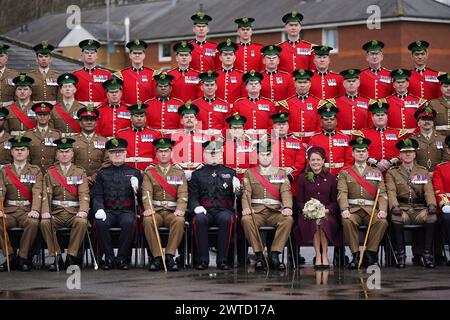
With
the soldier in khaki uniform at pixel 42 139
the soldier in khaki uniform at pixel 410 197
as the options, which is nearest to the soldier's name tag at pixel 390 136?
the soldier in khaki uniform at pixel 410 197

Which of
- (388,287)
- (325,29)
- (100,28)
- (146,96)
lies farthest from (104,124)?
(100,28)

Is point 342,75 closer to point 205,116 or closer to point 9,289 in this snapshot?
point 205,116

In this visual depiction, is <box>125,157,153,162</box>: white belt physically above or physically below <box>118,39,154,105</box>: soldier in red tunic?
below

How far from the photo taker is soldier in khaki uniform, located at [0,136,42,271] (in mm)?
14836

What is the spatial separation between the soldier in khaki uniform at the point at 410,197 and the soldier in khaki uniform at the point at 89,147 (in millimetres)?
3711

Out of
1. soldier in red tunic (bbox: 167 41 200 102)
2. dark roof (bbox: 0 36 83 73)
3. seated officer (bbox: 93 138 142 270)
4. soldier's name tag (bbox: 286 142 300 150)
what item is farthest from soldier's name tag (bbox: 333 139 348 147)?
dark roof (bbox: 0 36 83 73)

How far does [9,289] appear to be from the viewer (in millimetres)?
12672

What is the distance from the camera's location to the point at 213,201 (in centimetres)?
1495

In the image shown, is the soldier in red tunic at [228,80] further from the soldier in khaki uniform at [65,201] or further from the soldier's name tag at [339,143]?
the soldier in khaki uniform at [65,201]

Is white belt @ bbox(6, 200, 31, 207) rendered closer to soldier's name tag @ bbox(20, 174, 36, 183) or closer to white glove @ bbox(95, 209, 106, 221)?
soldier's name tag @ bbox(20, 174, 36, 183)

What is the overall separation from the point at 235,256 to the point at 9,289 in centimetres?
343

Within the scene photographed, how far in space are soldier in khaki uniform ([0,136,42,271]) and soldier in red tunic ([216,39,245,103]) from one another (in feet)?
9.17

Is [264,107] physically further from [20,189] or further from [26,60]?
[26,60]

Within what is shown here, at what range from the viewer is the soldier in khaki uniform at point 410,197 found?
1477cm
